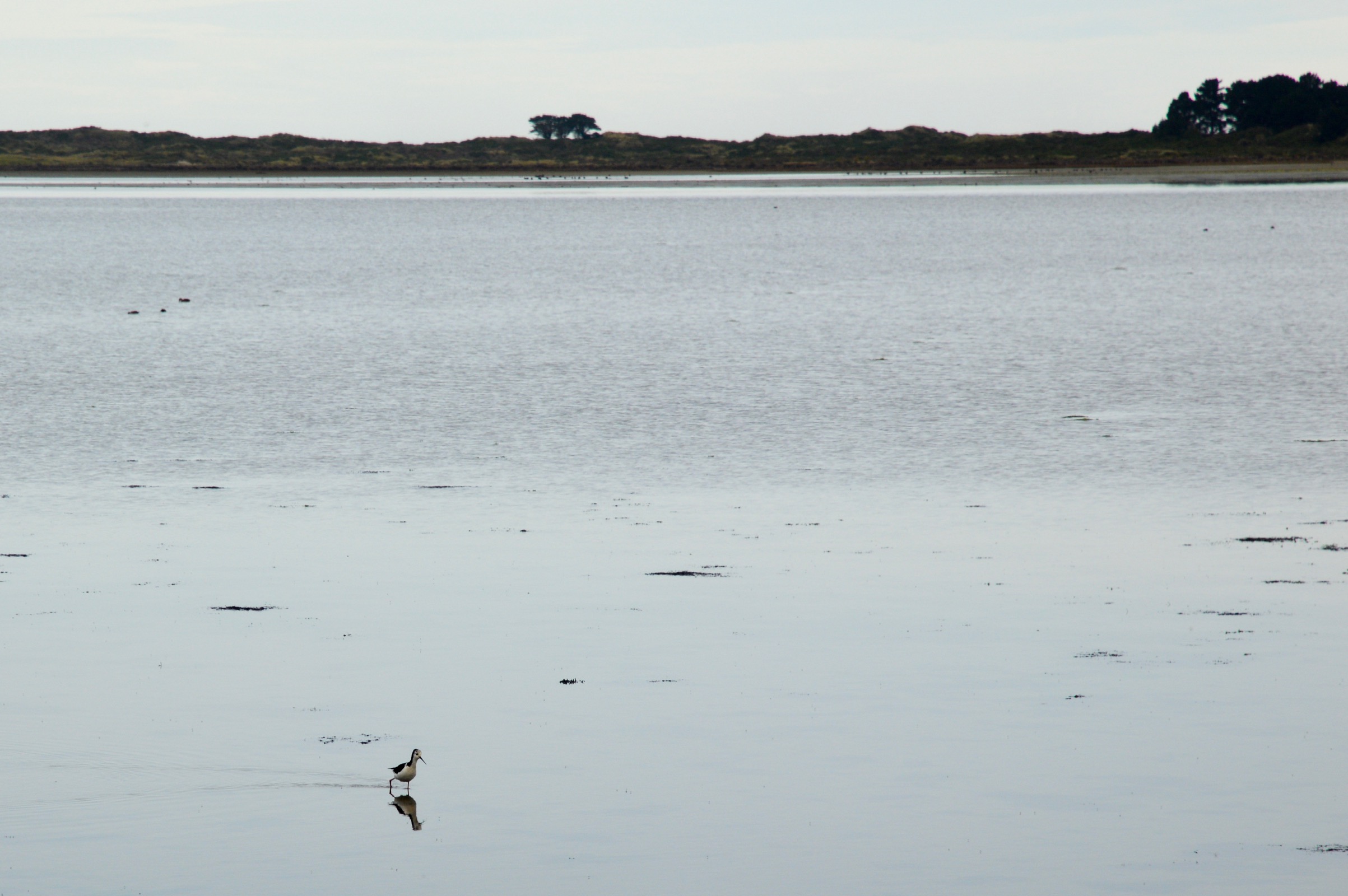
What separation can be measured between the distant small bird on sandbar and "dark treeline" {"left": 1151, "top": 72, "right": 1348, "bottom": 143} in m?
162

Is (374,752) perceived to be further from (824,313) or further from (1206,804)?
(824,313)

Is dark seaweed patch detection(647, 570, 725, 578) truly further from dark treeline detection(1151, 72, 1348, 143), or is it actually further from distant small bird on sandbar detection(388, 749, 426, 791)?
dark treeline detection(1151, 72, 1348, 143)

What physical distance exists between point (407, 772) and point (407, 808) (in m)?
0.17

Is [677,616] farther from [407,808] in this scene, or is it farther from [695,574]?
[407,808]

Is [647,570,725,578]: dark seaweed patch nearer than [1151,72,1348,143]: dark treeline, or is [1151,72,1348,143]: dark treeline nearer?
[647,570,725,578]: dark seaweed patch

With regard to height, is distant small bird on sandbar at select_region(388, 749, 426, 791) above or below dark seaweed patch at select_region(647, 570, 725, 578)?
above

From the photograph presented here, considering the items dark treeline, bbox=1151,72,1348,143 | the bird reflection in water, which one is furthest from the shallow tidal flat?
dark treeline, bbox=1151,72,1348,143

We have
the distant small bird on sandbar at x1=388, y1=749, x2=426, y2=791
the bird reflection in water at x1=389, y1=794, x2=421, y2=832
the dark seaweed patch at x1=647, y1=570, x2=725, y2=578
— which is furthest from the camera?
the dark seaweed patch at x1=647, y1=570, x2=725, y2=578

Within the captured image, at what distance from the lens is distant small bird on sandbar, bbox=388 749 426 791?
24.9 ft

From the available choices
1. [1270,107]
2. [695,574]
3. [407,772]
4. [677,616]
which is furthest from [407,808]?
[1270,107]

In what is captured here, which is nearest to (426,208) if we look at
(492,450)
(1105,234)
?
(1105,234)

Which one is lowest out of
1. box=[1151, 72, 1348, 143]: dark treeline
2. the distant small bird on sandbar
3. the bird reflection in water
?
the bird reflection in water

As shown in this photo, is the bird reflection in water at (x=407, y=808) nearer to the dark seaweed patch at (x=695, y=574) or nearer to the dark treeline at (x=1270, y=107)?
the dark seaweed patch at (x=695, y=574)

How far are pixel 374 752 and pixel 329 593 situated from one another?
3.42 m
